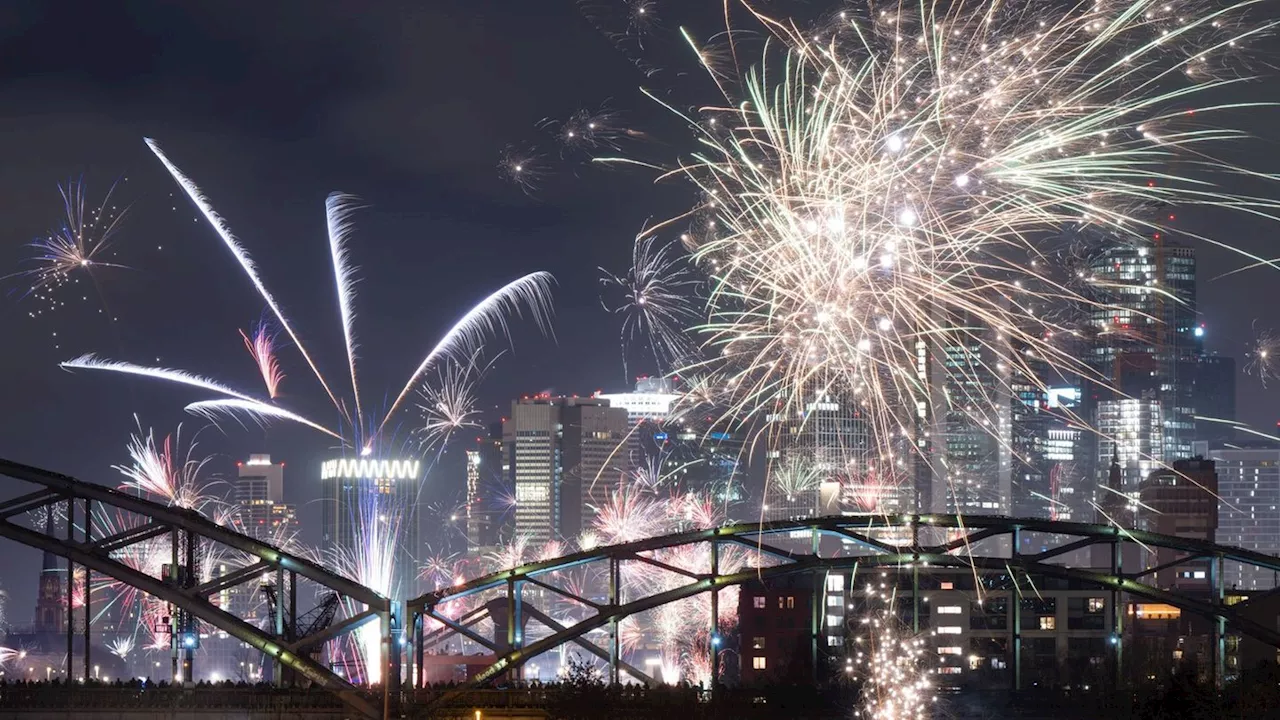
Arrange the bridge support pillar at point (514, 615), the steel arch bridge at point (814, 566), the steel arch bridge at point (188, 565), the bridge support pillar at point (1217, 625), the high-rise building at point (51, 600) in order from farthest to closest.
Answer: the high-rise building at point (51, 600) → the bridge support pillar at point (1217, 625) → the bridge support pillar at point (514, 615) → the steel arch bridge at point (814, 566) → the steel arch bridge at point (188, 565)

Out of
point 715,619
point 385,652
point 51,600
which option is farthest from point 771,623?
point 51,600

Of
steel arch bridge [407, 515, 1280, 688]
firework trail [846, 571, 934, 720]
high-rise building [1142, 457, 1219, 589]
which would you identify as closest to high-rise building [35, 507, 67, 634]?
firework trail [846, 571, 934, 720]

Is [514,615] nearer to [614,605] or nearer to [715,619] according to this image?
[614,605]

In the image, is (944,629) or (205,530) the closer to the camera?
(205,530)

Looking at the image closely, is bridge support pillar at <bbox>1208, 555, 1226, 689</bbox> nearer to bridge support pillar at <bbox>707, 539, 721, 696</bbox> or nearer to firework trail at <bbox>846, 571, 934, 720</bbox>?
firework trail at <bbox>846, 571, 934, 720</bbox>

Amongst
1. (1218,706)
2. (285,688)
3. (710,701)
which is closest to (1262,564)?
(1218,706)

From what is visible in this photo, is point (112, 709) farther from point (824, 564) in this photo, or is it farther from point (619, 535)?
point (619, 535)

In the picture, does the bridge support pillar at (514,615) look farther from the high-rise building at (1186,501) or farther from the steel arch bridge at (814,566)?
the high-rise building at (1186,501)

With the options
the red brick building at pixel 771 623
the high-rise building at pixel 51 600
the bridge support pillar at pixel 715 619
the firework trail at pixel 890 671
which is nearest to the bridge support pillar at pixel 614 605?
the bridge support pillar at pixel 715 619
